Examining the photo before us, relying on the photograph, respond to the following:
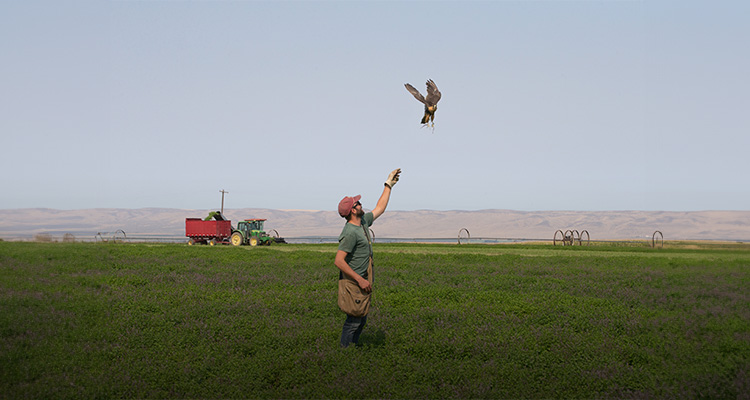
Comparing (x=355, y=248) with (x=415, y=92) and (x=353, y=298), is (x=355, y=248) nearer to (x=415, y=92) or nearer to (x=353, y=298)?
(x=353, y=298)

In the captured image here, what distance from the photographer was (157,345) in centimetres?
959

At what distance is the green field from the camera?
7516mm

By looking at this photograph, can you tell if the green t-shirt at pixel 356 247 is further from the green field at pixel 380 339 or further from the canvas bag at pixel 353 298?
the green field at pixel 380 339

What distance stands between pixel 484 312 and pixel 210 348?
5715 millimetres

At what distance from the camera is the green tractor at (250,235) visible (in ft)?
169

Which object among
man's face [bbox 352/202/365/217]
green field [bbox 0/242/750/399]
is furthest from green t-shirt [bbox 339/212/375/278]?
green field [bbox 0/242/750/399]

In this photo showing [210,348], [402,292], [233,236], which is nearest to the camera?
[210,348]

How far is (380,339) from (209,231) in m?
46.1

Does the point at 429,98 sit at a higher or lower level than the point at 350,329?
higher

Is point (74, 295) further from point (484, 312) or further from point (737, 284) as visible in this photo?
point (737, 284)

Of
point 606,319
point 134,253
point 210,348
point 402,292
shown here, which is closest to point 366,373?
point 210,348

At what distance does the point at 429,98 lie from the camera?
7.89 m

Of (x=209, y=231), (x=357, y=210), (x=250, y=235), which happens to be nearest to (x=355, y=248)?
(x=357, y=210)

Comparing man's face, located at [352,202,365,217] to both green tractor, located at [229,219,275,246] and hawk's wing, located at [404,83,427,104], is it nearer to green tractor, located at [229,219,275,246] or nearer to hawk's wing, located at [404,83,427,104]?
hawk's wing, located at [404,83,427,104]
